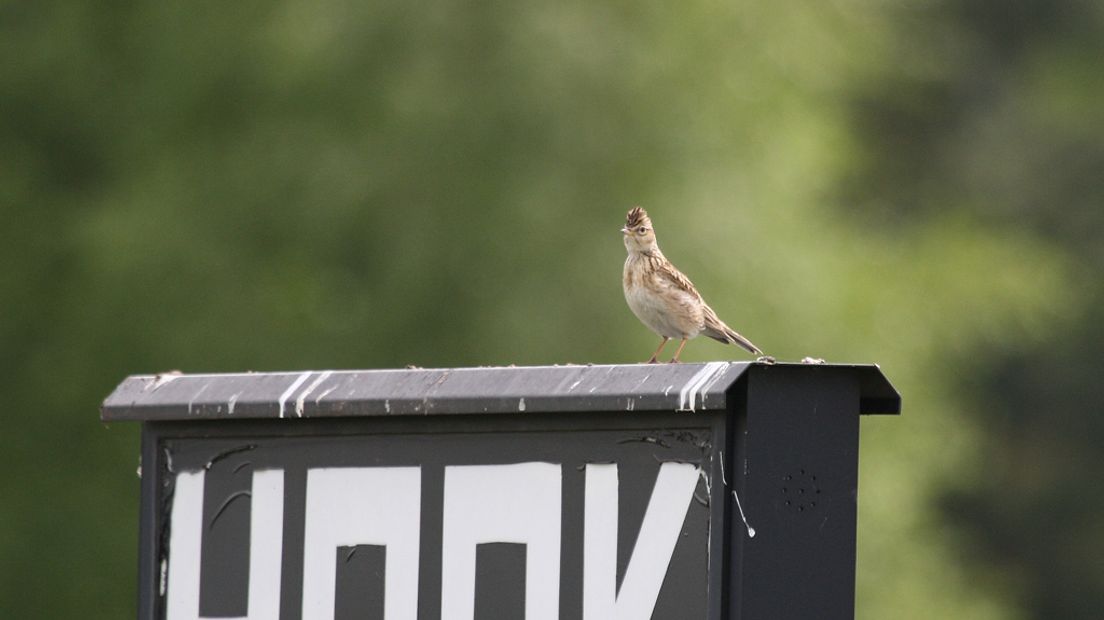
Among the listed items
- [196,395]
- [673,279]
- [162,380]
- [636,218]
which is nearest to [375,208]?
[636,218]

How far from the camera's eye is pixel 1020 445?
28875mm

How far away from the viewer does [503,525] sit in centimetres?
351

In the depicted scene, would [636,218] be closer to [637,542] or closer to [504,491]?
[504,491]

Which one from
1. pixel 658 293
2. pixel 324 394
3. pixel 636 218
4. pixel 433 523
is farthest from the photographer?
pixel 636 218

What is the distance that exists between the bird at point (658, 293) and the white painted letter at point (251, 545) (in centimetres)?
305

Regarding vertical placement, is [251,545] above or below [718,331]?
below

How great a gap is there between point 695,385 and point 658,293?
3.75m

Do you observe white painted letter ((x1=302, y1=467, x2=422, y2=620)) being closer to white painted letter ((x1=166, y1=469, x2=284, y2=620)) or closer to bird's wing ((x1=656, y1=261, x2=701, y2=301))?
white painted letter ((x1=166, y1=469, x2=284, y2=620))

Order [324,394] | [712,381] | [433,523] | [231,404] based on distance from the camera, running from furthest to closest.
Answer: [231,404], [324,394], [433,523], [712,381]

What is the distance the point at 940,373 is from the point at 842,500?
14.5 metres

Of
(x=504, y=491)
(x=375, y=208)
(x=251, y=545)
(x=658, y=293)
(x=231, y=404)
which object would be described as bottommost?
(x=251, y=545)

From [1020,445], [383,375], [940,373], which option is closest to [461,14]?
[940,373]

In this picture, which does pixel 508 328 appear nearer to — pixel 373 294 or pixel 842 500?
pixel 373 294

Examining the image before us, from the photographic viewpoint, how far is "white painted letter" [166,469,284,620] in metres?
3.84
